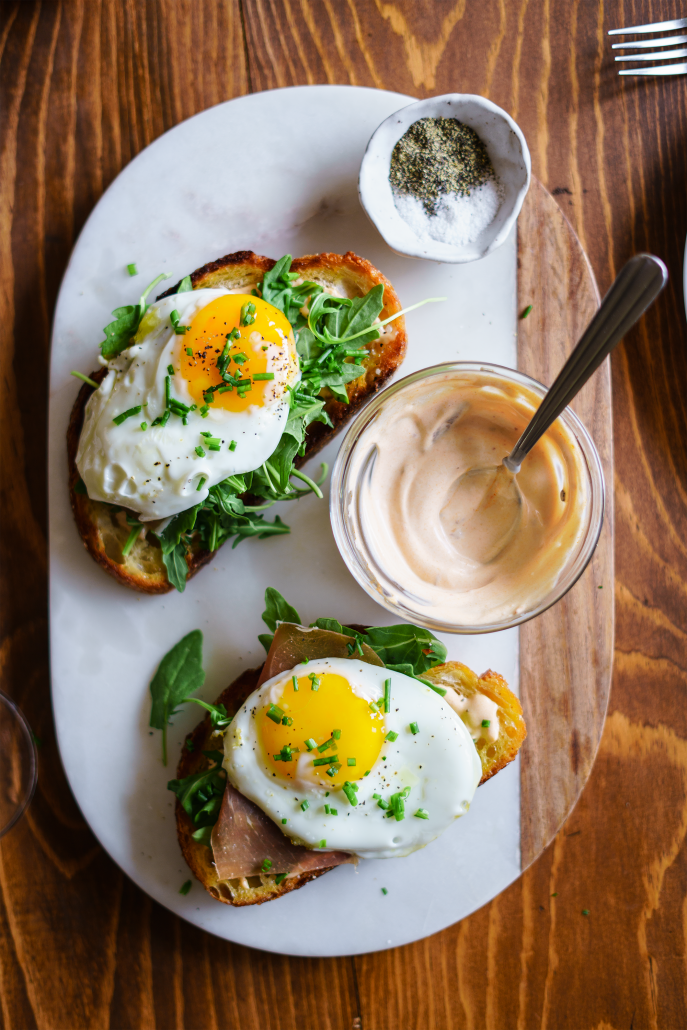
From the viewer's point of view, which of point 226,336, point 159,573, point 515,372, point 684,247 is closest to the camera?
point 226,336

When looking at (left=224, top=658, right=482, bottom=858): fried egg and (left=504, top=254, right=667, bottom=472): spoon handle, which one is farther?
(left=224, top=658, right=482, bottom=858): fried egg

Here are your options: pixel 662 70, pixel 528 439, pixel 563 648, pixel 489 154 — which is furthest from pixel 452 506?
pixel 662 70

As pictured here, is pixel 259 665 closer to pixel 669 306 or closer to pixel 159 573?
pixel 159 573

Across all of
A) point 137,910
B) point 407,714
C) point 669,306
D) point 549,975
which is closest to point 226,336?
point 407,714

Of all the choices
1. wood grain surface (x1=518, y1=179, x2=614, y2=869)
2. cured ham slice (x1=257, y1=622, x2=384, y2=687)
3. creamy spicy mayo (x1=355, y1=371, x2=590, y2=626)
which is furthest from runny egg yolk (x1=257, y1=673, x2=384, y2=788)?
wood grain surface (x1=518, y1=179, x2=614, y2=869)

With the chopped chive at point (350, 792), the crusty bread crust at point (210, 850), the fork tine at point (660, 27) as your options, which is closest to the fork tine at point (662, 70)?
the fork tine at point (660, 27)

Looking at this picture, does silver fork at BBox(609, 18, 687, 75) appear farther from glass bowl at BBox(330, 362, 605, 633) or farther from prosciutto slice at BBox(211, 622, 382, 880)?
prosciutto slice at BBox(211, 622, 382, 880)
